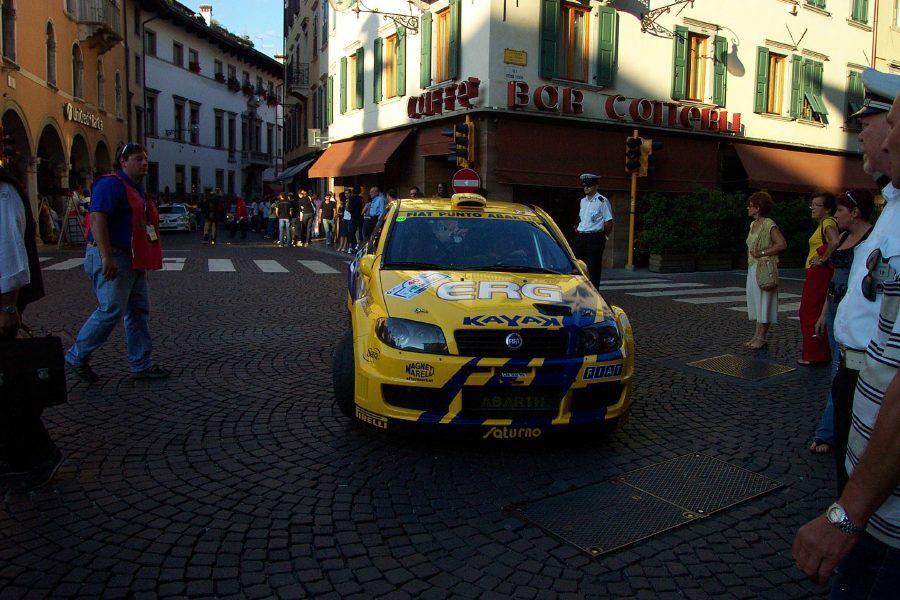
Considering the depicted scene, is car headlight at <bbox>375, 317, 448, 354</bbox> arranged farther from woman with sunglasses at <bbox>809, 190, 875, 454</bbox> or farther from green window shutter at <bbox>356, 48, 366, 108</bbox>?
green window shutter at <bbox>356, 48, 366, 108</bbox>

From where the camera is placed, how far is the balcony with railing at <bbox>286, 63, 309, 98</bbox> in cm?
3541

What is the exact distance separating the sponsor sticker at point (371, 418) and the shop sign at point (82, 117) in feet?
90.1

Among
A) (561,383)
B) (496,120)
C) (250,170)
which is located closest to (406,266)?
(561,383)

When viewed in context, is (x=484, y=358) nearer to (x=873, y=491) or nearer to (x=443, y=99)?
(x=873, y=491)

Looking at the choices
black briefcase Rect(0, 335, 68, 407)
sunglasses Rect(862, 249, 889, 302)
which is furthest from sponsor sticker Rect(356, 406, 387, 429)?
sunglasses Rect(862, 249, 889, 302)

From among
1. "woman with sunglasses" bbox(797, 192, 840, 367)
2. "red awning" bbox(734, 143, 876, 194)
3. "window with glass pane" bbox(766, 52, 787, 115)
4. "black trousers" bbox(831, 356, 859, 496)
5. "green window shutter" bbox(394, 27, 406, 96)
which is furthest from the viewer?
"window with glass pane" bbox(766, 52, 787, 115)

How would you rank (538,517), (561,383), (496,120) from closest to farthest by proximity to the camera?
(538,517) → (561,383) → (496,120)

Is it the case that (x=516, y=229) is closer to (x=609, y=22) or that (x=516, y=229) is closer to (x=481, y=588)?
(x=481, y=588)

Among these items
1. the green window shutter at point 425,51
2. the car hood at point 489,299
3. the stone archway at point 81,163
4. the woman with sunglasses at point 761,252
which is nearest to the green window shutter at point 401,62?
the green window shutter at point 425,51

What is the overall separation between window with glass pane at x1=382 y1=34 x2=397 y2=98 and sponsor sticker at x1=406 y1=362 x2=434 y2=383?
19756mm

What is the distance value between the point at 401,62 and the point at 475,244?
17.7 metres

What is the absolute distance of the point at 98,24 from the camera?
29.0 m

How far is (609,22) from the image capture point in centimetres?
1948

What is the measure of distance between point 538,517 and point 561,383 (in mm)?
926
